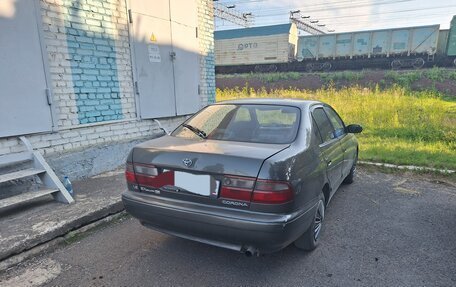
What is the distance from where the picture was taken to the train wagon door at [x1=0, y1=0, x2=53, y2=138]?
11.7ft

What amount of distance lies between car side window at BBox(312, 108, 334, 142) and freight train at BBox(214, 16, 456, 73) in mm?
23000

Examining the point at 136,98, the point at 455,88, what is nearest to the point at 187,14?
the point at 136,98

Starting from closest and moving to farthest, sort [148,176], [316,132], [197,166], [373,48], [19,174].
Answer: [197,166]
[148,176]
[316,132]
[19,174]
[373,48]

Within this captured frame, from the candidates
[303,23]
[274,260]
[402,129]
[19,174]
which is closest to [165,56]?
[19,174]

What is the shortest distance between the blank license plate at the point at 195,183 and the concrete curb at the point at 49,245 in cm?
156

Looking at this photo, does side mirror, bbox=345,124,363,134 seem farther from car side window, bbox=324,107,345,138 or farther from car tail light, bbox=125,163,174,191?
car tail light, bbox=125,163,174,191

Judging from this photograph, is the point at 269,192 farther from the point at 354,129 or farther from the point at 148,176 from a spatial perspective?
the point at 354,129

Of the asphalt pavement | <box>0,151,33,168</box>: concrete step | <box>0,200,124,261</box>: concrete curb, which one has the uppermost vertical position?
<box>0,151,33,168</box>: concrete step

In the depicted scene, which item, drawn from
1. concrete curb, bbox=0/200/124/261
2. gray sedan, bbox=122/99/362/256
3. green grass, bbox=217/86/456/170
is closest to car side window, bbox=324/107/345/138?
gray sedan, bbox=122/99/362/256

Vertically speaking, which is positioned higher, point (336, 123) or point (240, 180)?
point (336, 123)

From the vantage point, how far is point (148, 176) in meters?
2.50

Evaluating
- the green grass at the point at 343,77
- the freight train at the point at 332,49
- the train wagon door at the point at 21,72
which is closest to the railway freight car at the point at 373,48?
the freight train at the point at 332,49

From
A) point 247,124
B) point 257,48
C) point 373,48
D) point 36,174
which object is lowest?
point 36,174

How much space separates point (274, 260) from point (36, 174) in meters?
3.00
